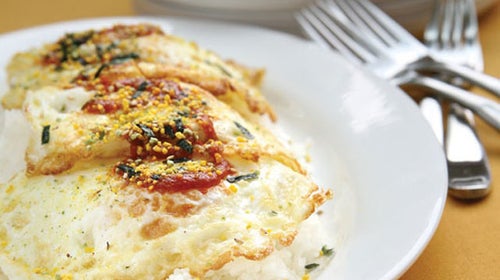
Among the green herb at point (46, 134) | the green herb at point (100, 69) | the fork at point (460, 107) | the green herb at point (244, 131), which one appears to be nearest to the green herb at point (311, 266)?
the green herb at point (244, 131)

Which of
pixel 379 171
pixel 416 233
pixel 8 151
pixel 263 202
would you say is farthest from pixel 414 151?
pixel 8 151

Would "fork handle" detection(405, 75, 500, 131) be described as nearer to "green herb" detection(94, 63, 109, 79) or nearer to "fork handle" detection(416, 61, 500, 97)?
"fork handle" detection(416, 61, 500, 97)

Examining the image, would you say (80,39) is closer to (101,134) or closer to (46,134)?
(46,134)

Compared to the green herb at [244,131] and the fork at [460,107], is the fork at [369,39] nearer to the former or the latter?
the fork at [460,107]

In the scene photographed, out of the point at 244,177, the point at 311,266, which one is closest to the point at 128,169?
the point at 244,177

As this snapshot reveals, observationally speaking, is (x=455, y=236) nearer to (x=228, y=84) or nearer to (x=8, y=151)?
(x=228, y=84)

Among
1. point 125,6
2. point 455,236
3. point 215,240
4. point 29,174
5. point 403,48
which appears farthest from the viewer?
point 125,6
